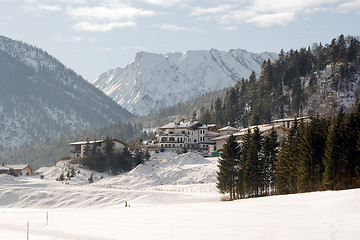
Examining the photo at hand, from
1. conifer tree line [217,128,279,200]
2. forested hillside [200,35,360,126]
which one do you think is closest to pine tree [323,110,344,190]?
conifer tree line [217,128,279,200]

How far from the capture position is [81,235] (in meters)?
34.6

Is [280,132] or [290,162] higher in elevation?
[280,132]

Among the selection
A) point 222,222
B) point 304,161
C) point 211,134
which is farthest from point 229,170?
point 211,134

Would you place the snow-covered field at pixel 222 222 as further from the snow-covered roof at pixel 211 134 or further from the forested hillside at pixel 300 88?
the forested hillside at pixel 300 88

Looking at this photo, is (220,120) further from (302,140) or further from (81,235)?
(81,235)

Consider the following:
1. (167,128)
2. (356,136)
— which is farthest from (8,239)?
(167,128)

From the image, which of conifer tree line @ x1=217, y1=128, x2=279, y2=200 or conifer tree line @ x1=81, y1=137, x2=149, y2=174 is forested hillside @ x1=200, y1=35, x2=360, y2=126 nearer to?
conifer tree line @ x1=81, y1=137, x2=149, y2=174

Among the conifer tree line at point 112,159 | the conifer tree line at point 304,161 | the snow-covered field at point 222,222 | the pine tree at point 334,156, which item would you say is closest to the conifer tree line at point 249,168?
the conifer tree line at point 304,161

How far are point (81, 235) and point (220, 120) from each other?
449ft

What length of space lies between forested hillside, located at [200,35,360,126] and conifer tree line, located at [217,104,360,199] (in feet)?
242

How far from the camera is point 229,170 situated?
7131 cm

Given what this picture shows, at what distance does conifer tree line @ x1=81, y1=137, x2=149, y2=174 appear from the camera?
120188 millimetres

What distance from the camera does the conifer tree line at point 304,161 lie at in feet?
183

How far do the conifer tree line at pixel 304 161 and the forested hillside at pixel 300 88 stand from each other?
242 ft
